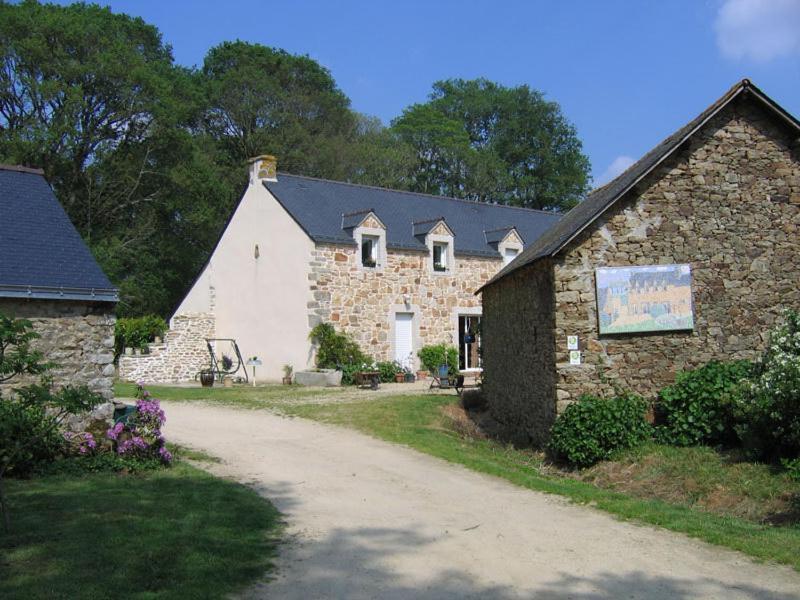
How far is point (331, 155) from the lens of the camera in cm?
4244

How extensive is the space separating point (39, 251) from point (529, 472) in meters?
7.70

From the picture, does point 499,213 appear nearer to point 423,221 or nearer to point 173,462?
point 423,221

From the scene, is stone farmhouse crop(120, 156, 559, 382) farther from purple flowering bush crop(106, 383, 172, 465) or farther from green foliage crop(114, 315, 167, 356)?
purple flowering bush crop(106, 383, 172, 465)

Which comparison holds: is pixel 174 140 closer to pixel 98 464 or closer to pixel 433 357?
pixel 433 357

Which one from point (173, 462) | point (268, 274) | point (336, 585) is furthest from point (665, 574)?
point (268, 274)

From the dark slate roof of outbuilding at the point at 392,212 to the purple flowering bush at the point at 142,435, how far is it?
556 inches

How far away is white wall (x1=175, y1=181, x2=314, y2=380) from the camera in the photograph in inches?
973

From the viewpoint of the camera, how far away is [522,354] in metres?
14.0

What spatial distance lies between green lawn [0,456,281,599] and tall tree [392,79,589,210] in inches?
1629

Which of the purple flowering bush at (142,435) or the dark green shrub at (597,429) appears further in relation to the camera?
the dark green shrub at (597,429)

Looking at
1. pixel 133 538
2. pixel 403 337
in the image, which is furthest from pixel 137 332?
pixel 133 538

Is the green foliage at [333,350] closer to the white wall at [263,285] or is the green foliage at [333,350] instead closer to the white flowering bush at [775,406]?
the white wall at [263,285]

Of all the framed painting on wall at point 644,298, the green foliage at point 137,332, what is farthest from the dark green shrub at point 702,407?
the green foliage at point 137,332

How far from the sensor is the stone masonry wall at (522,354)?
12.5 metres
